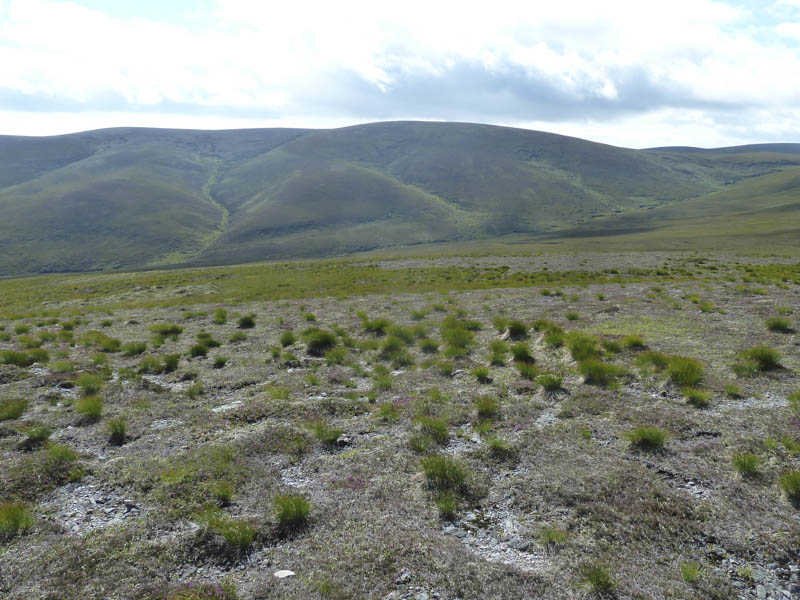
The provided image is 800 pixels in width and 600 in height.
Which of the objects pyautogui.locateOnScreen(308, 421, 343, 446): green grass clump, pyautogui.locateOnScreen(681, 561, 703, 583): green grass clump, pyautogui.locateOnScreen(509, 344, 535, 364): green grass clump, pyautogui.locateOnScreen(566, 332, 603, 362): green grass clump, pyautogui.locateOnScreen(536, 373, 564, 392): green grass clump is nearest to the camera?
pyautogui.locateOnScreen(681, 561, 703, 583): green grass clump

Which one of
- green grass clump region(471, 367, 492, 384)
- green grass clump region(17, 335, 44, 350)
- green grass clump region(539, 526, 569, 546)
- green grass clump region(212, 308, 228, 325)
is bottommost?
green grass clump region(212, 308, 228, 325)

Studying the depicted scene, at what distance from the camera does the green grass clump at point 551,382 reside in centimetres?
1259

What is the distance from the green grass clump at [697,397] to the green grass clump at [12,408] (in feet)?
60.2

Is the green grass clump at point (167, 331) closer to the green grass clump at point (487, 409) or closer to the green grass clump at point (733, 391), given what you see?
the green grass clump at point (487, 409)

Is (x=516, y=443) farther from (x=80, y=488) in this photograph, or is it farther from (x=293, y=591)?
(x=80, y=488)

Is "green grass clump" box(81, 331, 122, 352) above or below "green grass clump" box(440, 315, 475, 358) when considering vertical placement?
below

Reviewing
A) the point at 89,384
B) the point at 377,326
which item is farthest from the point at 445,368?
the point at 89,384

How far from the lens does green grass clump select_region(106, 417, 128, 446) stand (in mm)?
10523

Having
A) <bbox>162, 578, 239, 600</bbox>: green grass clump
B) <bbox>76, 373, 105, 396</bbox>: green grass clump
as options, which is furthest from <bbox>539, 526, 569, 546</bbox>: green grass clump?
<bbox>76, 373, 105, 396</bbox>: green grass clump

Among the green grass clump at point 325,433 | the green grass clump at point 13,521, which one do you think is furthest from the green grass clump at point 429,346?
the green grass clump at point 13,521

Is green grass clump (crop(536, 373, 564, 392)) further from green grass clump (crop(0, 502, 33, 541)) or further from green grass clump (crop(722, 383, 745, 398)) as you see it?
green grass clump (crop(0, 502, 33, 541))

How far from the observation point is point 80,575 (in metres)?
6.14

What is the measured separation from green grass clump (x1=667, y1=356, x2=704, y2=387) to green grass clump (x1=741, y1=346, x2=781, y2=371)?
1.60 metres

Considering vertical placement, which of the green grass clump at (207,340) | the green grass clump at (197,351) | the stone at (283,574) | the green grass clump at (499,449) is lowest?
the green grass clump at (207,340)
